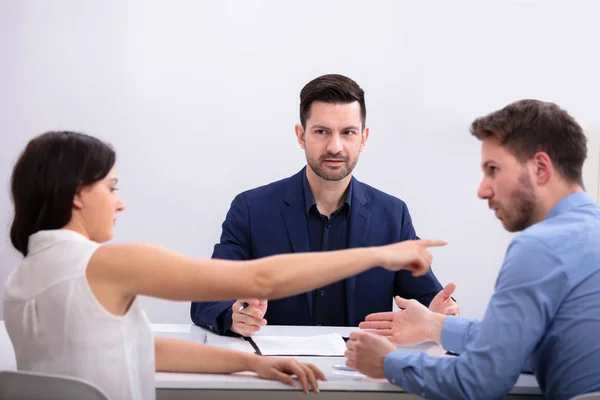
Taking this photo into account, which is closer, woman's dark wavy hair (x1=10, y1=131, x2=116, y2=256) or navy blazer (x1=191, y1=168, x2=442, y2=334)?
woman's dark wavy hair (x1=10, y1=131, x2=116, y2=256)

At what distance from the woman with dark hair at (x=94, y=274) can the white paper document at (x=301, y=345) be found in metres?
0.57

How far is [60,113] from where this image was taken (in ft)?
14.7

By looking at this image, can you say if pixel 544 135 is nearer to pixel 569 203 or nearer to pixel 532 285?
pixel 569 203

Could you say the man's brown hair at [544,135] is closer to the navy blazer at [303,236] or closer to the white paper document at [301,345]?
the white paper document at [301,345]

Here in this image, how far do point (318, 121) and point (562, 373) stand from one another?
1730 millimetres

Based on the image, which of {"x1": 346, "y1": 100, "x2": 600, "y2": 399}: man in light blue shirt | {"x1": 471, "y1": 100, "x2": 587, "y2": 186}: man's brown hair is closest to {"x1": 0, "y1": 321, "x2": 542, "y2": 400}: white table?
{"x1": 346, "y1": 100, "x2": 600, "y2": 399}: man in light blue shirt

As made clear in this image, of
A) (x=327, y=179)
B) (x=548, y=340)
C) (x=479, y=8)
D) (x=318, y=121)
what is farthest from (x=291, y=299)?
(x=479, y=8)

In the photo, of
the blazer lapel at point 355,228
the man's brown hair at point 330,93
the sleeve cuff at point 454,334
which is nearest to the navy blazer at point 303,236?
the blazer lapel at point 355,228

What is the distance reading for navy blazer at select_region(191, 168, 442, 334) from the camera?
3309 mm

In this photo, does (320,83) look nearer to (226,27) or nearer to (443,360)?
(226,27)

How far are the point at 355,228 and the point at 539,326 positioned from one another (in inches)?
59.3

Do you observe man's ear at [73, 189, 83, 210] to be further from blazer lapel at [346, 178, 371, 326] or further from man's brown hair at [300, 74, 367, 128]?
man's brown hair at [300, 74, 367, 128]

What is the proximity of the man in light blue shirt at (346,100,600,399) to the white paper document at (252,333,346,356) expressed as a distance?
0.84 feet

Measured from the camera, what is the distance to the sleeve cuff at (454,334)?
241cm
